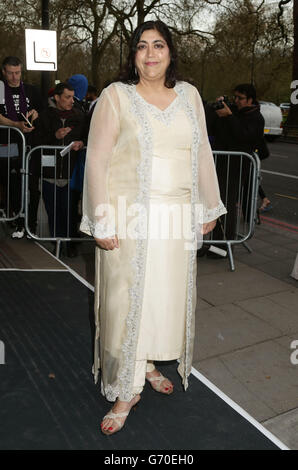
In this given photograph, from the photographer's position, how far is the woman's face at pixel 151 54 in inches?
110

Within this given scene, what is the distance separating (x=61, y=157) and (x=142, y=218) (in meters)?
3.57

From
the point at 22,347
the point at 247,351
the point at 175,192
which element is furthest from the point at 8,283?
the point at 175,192

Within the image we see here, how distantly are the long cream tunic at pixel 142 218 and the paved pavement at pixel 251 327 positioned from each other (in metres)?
0.67

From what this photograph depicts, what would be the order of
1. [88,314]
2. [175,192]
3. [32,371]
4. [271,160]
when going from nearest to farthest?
[175,192], [32,371], [88,314], [271,160]

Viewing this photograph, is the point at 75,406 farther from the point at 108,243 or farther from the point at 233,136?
the point at 233,136

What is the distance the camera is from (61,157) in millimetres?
6199

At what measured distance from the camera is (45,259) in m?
5.91

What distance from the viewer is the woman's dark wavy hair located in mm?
2820

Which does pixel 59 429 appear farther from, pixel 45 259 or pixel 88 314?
pixel 45 259

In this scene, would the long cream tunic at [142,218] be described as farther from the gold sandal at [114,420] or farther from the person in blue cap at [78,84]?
the person in blue cap at [78,84]

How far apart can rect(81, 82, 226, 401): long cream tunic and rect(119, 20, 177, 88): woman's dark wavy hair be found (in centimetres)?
8
